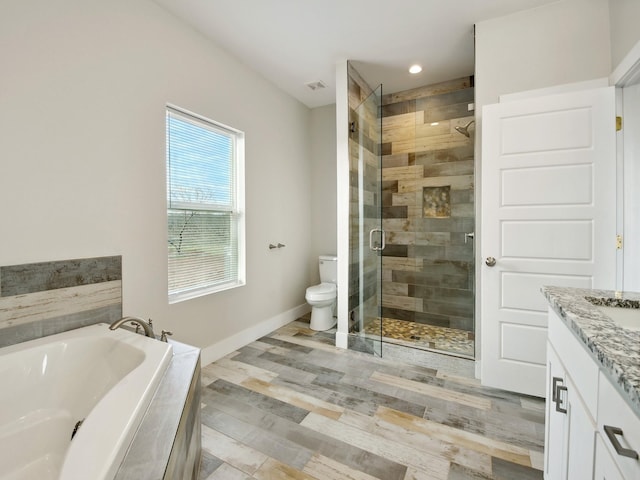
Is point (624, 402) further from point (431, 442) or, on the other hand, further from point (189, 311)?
point (189, 311)

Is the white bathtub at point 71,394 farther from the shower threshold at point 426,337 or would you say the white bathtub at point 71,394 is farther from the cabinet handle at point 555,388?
the shower threshold at point 426,337

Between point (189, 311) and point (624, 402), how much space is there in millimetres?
2414

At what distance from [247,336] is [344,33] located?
2.85 m

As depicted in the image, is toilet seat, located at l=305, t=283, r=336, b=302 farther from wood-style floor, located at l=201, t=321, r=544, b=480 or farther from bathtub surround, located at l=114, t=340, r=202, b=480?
bathtub surround, located at l=114, t=340, r=202, b=480

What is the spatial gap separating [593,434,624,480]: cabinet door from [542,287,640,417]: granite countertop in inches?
6.8

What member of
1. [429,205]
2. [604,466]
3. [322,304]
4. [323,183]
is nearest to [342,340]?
[322,304]

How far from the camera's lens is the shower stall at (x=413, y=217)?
2.93 metres

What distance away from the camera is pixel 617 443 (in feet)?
2.02

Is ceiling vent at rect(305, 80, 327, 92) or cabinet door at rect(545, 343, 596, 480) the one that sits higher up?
ceiling vent at rect(305, 80, 327, 92)

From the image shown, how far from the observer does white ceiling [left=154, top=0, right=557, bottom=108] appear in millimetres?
2112

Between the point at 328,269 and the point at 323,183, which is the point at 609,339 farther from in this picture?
the point at 323,183

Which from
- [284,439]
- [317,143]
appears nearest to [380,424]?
[284,439]

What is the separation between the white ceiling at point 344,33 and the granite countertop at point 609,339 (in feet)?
6.97

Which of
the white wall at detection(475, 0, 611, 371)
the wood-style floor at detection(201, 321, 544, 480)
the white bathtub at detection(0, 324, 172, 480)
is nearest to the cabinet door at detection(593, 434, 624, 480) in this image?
the wood-style floor at detection(201, 321, 544, 480)
